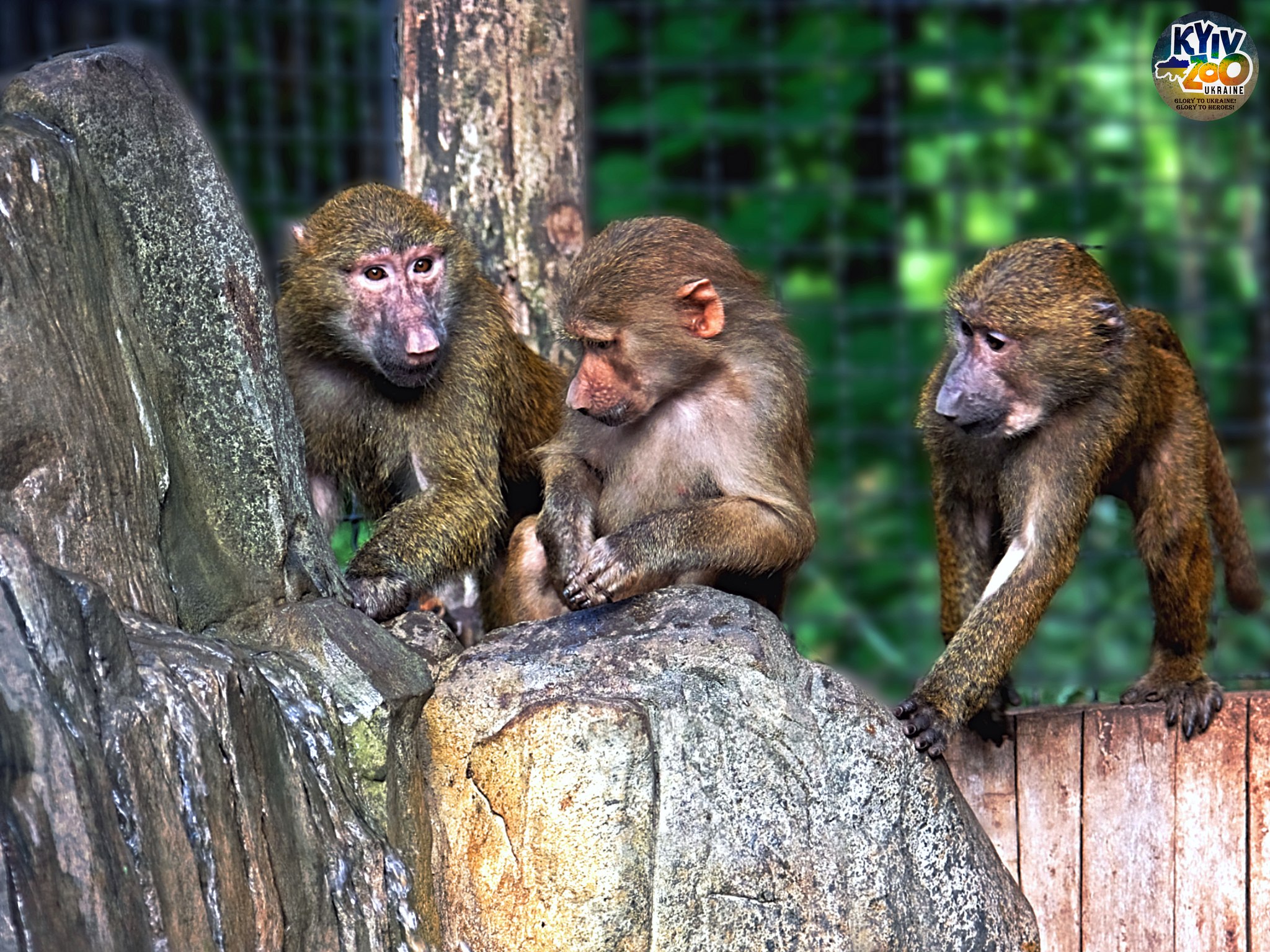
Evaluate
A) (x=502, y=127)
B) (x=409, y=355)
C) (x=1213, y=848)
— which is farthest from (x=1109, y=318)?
(x=502, y=127)

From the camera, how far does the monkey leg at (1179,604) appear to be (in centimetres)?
405

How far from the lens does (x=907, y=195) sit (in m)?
7.03

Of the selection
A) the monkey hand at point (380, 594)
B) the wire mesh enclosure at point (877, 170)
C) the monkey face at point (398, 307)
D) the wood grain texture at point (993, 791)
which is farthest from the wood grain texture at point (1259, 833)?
the wire mesh enclosure at point (877, 170)

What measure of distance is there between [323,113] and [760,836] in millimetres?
4779

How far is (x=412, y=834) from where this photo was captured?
10.4ft

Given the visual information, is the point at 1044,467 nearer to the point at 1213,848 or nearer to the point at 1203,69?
the point at 1213,848

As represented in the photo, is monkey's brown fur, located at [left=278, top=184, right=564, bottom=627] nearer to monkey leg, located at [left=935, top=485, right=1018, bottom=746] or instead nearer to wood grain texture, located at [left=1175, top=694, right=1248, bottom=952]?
monkey leg, located at [left=935, top=485, right=1018, bottom=746]

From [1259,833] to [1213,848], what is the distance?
11 cm

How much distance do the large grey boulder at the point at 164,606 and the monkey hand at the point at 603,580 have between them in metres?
0.28

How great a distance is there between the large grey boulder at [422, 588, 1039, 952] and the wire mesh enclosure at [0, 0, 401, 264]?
3205mm

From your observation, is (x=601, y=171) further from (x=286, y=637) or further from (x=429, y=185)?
(x=286, y=637)

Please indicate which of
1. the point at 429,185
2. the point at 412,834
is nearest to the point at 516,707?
the point at 412,834

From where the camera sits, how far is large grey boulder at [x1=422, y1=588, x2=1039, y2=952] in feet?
10.2

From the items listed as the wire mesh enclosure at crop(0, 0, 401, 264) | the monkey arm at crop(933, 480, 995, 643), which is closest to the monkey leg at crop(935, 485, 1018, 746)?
the monkey arm at crop(933, 480, 995, 643)
